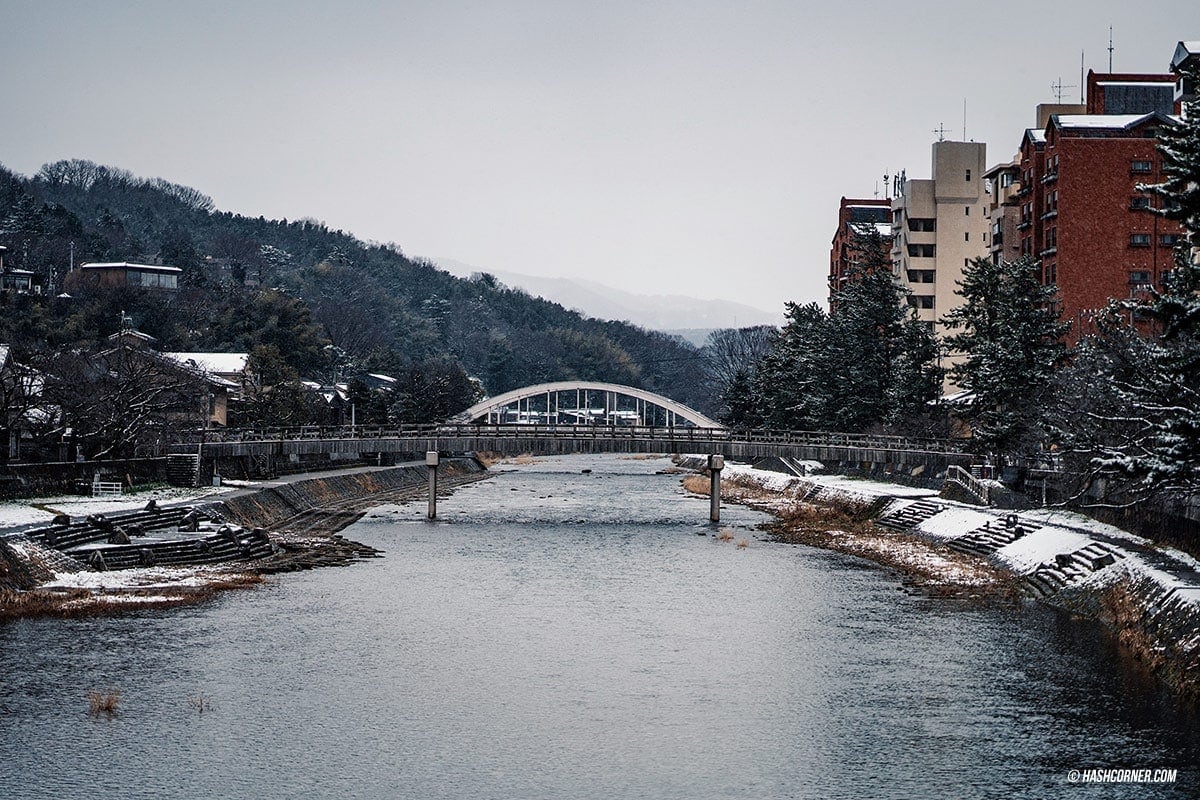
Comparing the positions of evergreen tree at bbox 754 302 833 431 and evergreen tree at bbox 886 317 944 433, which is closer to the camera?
evergreen tree at bbox 886 317 944 433

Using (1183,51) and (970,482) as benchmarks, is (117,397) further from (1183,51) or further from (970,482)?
(1183,51)

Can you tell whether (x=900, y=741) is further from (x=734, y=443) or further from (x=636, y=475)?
(x=636, y=475)

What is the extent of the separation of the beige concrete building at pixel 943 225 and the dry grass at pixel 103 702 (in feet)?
310

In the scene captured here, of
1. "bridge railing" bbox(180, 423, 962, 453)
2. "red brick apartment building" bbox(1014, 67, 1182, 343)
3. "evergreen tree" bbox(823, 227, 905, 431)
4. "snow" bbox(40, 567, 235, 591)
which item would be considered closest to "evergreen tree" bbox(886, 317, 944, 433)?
"evergreen tree" bbox(823, 227, 905, 431)

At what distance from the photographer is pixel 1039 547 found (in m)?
47.4

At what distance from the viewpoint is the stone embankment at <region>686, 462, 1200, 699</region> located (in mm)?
32469

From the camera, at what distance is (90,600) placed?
39562 mm

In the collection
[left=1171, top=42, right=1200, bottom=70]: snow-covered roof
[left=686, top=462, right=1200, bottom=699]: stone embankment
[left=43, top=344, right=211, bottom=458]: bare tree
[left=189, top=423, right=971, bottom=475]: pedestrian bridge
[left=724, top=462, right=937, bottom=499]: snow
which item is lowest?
[left=686, top=462, right=1200, bottom=699]: stone embankment

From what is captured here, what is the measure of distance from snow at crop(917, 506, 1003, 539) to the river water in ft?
33.1

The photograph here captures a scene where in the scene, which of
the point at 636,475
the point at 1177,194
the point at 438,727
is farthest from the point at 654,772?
the point at 636,475

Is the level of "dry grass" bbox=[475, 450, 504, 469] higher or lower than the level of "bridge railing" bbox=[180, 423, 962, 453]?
lower

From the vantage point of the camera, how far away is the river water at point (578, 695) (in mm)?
23438

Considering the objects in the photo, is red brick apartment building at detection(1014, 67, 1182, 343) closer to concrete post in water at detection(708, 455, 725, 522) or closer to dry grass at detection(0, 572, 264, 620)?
concrete post in water at detection(708, 455, 725, 522)

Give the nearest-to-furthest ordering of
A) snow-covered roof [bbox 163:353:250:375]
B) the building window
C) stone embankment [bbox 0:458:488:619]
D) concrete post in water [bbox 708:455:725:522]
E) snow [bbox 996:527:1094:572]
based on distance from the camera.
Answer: stone embankment [bbox 0:458:488:619] → snow [bbox 996:527:1094:572] → concrete post in water [bbox 708:455:725:522] → snow-covered roof [bbox 163:353:250:375] → the building window
